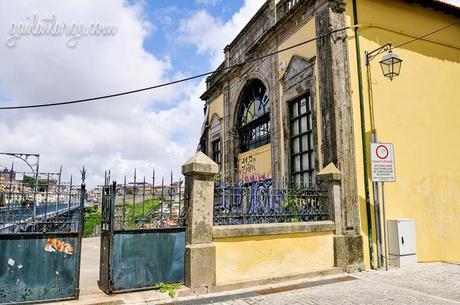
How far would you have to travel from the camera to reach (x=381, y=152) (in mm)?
7609

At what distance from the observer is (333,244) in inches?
283

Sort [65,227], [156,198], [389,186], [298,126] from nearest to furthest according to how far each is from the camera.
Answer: [65,227] < [156,198] < [389,186] < [298,126]

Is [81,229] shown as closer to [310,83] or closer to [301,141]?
[301,141]

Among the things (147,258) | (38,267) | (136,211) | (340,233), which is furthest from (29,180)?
(340,233)

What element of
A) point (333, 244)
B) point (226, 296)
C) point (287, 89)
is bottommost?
point (226, 296)

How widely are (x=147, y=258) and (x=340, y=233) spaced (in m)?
4.04

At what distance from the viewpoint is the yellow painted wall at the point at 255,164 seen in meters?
11.0

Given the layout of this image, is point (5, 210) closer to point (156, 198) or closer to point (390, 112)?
point (156, 198)

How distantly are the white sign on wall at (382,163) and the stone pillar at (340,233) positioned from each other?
2.79 feet

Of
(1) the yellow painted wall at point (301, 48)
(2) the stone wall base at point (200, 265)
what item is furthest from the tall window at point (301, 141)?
(2) the stone wall base at point (200, 265)

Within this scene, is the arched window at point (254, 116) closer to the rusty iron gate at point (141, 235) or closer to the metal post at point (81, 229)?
the rusty iron gate at point (141, 235)

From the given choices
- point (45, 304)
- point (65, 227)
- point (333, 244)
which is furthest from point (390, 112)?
point (45, 304)

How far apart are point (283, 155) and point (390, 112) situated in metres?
2.97

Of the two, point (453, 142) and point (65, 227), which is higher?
point (453, 142)
